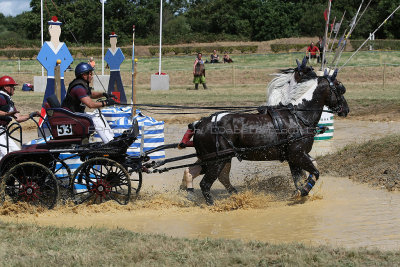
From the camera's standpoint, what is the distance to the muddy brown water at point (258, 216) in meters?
7.88

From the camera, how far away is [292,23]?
226 ft

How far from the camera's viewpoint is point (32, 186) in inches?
360

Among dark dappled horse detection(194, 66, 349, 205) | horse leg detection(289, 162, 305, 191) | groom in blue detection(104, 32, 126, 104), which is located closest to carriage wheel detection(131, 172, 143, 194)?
dark dappled horse detection(194, 66, 349, 205)

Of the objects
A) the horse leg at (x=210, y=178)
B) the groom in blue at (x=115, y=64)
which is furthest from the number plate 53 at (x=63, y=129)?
Answer: the groom in blue at (x=115, y=64)

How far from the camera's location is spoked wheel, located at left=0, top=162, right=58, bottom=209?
29.8 ft

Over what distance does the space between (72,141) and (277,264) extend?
430cm

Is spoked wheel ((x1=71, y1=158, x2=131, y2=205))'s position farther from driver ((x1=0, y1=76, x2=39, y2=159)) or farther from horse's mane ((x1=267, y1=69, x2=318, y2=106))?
horse's mane ((x1=267, y1=69, x2=318, y2=106))

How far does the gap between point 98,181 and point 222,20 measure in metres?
66.3

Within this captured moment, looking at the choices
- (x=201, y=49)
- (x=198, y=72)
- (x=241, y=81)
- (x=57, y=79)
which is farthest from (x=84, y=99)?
(x=201, y=49)

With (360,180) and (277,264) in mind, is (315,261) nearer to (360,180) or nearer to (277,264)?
(277,264)

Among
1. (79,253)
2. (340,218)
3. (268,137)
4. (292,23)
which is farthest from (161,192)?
(292,23)

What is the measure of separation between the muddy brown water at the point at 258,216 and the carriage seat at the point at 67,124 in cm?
108

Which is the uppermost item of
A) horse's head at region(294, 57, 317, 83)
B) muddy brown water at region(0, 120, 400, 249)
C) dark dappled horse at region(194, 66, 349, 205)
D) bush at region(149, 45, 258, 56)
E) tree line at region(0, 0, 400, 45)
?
tree line at region(0, 0, 400, 45)

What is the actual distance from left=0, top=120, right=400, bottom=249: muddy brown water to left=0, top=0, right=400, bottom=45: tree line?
50448 mm
